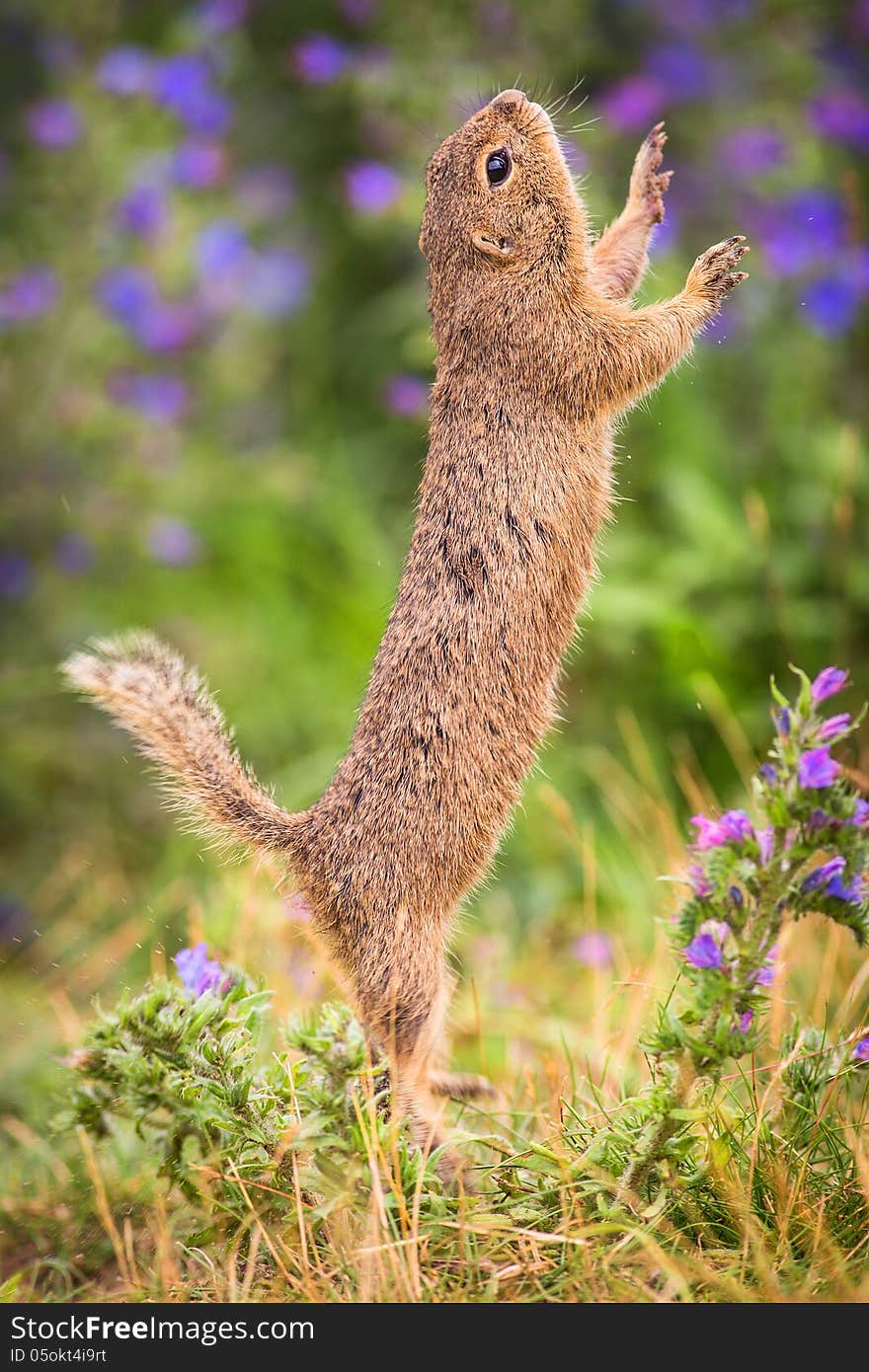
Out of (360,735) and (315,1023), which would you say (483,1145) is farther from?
(360,735)

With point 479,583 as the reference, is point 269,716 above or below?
above

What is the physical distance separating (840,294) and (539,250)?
8.36 ft

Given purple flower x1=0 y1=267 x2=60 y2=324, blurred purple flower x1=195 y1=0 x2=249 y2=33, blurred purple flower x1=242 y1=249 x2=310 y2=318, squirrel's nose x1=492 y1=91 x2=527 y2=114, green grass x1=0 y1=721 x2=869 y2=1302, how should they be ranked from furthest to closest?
blurred purple flower x1=242 y1=249 x2=310 y2=318
blurred purple flower x1=195 y1=0 x2=249 y2=33
purple flower x1=0 y1=267 x2=60 y2=324
squirrel's nose x1=492 y1=91 x2=527 y2=114
green grass x1=0 y1=721 x2=869 y2=1302

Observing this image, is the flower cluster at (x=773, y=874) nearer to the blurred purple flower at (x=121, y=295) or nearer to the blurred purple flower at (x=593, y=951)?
the blurred purple flower at (x=593, y=951)

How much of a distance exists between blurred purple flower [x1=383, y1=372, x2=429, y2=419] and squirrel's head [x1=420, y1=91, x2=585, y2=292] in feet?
6.95

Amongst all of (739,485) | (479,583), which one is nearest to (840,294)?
→ (739,485)

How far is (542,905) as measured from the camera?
4.78 meters

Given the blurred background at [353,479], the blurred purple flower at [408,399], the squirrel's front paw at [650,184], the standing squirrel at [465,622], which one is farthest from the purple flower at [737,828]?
the blurred purple flower at [408,399]

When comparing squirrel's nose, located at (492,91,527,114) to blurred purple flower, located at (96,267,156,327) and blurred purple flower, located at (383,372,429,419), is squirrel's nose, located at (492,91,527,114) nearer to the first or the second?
blurred purple flower, located at (383,372,429,419)

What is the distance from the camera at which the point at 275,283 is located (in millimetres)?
6656

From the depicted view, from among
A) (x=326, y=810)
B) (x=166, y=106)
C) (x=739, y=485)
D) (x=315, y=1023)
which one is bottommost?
(x=315, y=1023)

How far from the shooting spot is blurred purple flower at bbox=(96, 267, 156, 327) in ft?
17.5

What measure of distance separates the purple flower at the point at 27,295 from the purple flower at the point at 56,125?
0.47 meters

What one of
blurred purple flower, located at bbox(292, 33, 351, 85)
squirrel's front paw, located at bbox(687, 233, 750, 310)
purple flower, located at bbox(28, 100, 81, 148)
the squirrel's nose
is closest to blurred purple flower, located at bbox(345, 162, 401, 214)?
blurred purple flower, located at bbox(292, 33, 351, 85)
